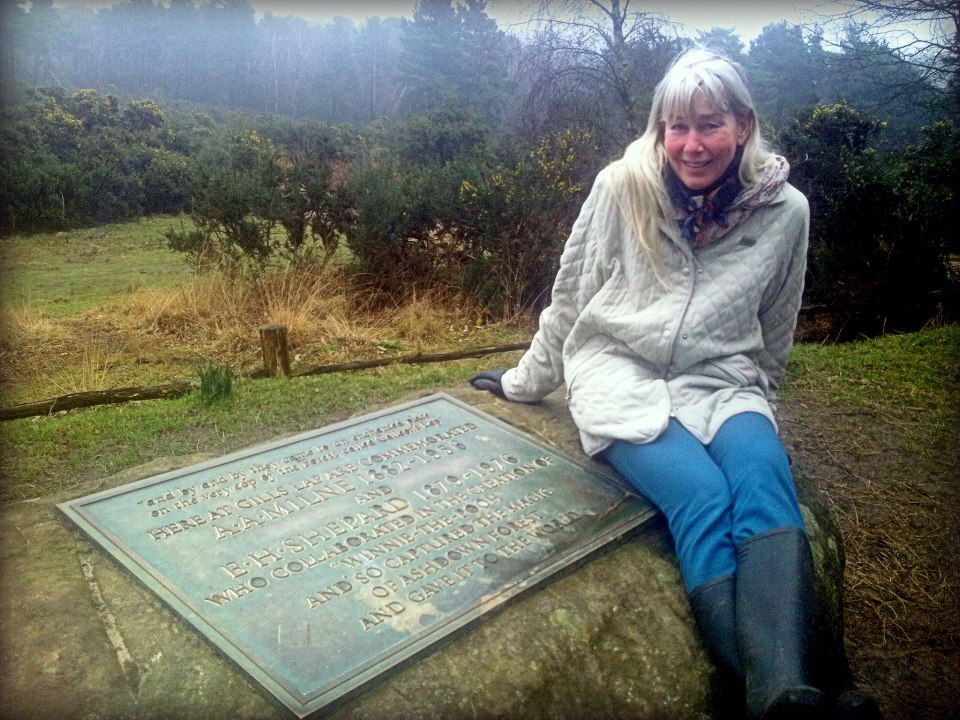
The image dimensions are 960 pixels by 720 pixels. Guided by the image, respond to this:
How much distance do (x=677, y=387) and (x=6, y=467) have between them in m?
2.85

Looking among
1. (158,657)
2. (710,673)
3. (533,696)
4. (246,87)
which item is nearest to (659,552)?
(710,673)

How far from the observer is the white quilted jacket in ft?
8.83

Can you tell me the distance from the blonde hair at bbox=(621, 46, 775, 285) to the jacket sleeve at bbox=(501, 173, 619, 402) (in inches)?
5.5

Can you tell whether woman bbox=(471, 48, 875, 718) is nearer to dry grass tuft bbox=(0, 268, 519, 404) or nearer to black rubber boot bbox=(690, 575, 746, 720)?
black rubber boot bbox=(690, 575, 746, 720)

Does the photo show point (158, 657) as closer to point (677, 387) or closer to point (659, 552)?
point (659, 552)

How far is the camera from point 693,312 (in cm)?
271

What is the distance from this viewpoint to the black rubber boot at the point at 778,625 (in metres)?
1.83

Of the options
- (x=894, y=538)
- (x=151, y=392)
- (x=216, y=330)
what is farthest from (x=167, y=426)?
(x=894, y=538)

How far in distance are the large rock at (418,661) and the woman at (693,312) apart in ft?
0.52

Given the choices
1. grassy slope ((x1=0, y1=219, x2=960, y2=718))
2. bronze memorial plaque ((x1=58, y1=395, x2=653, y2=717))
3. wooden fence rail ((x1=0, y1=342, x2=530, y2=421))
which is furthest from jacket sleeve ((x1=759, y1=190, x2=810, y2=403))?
wooden fence rail ((x1=0, y1=342, x2=530, y2=421))

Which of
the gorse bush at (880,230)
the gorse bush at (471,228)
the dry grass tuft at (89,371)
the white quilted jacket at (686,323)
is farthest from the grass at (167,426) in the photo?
the gorse bush at (880,230)

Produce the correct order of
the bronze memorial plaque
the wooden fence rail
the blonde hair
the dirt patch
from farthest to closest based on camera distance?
the wooden fence rail → the dirt patch → the blonde hair → the bronze memorial plaque

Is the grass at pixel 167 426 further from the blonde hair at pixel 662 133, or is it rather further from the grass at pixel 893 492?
the grass at pixel 893 492

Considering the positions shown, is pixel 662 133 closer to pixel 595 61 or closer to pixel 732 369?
pixel 732 369
